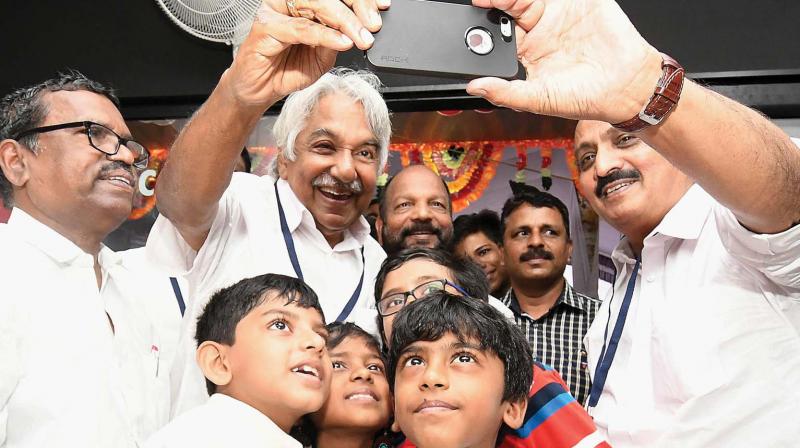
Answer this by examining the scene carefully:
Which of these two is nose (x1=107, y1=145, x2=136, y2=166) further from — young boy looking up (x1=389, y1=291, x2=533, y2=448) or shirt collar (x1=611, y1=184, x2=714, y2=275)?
shirt collar (x1=611, y1=184, x2=714, y2=275)

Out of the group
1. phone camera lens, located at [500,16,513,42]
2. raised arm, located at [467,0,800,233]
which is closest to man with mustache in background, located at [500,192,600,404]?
raised arm, located at [467,0,800,233]

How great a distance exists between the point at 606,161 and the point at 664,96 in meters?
0.76

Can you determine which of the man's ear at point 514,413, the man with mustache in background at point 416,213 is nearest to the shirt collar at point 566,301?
the man with mustache in background at point 416,213

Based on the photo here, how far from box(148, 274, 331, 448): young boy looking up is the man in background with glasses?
221mm

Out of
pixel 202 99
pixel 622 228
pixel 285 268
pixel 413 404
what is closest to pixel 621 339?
pixel 622 228

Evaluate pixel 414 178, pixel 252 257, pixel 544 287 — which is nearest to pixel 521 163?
pixel 544 287

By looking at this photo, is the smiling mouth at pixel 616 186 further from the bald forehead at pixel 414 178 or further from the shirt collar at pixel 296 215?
the bald forehead at pixel 414 178

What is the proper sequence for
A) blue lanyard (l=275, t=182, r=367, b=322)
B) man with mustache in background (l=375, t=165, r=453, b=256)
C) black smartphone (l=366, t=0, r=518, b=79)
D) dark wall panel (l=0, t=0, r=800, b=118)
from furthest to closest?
1. dark wall panel (l=0, t=0, r=800, b=118)
2. man with mustache in background (l=375, t=165, r=453, b=256)
3. blue lanyard (l=275, t=182, r=367, b=322)
4. black smartphone (l=366, t=0, r=518, b=79)

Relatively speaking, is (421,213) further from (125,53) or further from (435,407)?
(125,53)

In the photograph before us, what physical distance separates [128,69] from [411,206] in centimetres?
204

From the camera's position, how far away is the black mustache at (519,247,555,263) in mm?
3320

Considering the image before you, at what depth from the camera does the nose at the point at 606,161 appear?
2.05 metres

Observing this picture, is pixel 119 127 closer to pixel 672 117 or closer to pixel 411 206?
pixel 411 206

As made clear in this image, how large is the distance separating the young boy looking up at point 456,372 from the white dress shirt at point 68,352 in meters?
0.67
